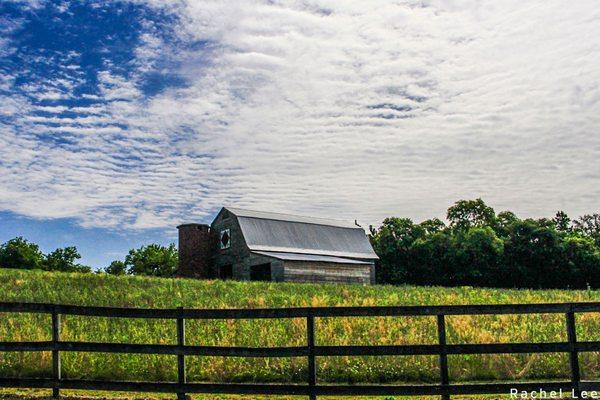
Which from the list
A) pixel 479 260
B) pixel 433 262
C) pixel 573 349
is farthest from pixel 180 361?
pixel 433 262

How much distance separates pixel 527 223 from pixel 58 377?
57.4 metres

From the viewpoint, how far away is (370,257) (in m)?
57.5

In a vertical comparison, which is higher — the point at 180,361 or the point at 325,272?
the point at 325,272

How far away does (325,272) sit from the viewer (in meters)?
48.9

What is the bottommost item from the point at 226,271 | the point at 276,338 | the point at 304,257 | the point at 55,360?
the point at 276,338

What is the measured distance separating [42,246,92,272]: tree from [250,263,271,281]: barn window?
5148 centimetres

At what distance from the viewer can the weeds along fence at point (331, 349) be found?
9508 millimetres

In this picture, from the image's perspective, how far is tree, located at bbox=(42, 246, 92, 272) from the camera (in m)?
94.5

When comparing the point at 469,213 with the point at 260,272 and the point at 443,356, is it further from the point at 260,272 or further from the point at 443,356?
the point at 443,356

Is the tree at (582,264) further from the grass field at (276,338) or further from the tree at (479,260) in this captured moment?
the grass field at (276,338)

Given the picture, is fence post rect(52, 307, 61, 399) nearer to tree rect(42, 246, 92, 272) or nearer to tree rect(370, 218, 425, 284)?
tree rect(370, 218, 425, 284)

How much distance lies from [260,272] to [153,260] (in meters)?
60.0

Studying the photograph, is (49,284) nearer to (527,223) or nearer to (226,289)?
(226,289)

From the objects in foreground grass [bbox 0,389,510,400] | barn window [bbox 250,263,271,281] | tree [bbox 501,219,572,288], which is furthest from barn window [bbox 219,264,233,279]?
foreground grass [bbox 0,389,510,400]
